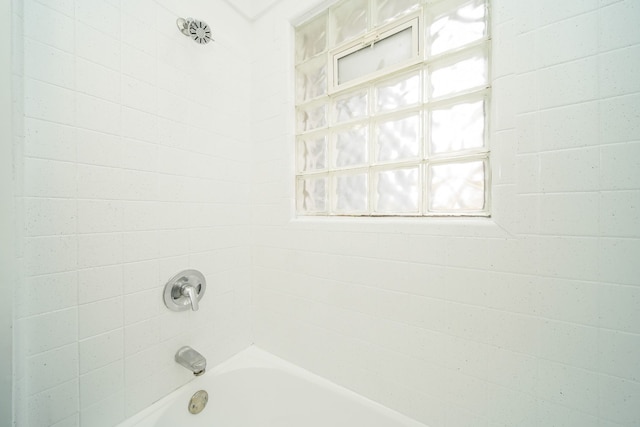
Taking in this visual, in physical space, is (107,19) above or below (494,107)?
above

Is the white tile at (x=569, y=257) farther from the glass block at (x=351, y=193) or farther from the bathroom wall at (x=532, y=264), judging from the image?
the glass block at (x=351, y=193)

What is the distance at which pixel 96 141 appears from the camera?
779mm

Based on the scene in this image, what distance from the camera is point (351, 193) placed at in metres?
1.09

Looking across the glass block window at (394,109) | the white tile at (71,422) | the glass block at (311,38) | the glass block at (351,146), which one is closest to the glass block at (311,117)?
the glass block window at (394,109)

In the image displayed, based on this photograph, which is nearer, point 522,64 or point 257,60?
point 522,64

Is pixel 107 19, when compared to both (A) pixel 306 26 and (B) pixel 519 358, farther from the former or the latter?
(B) pixel 519 358

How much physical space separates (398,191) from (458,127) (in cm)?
31

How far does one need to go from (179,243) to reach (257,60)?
1092mm

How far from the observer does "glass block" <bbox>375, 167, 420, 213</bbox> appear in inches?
36.1

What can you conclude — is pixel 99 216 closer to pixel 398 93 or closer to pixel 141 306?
pixel 141 306

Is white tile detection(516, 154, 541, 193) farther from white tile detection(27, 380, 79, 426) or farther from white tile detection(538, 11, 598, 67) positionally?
white tile detection(27, 380, 79, 426)

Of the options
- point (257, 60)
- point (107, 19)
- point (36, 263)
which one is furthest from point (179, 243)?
point (257, 60)

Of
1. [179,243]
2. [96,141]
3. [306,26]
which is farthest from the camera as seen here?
[306,26]

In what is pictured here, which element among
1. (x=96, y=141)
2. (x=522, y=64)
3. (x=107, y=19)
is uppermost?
(x=107, y=19)
